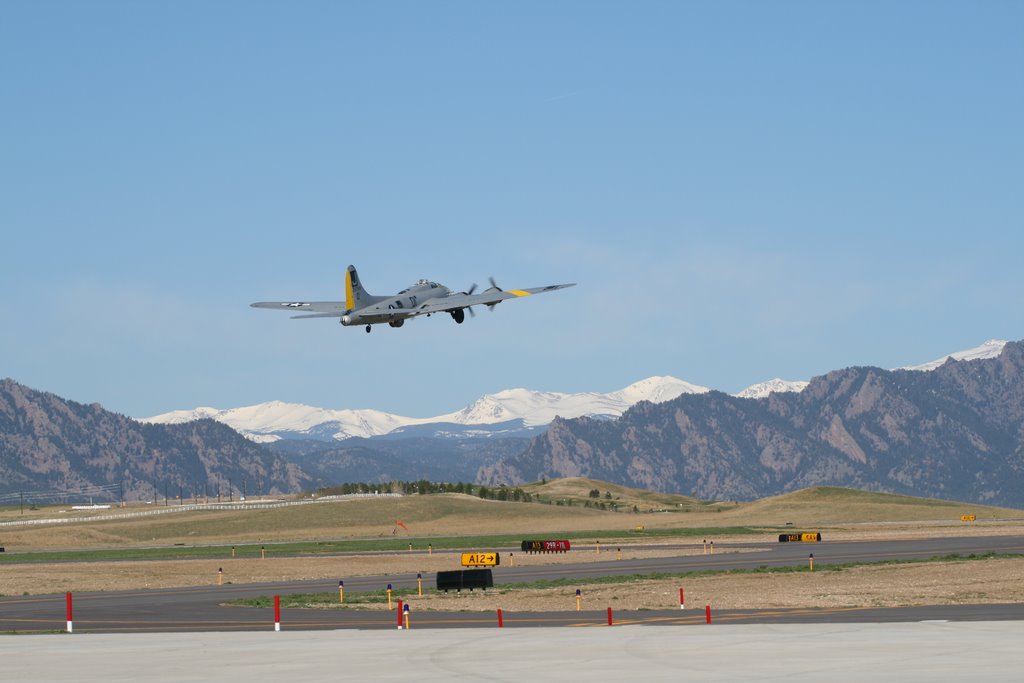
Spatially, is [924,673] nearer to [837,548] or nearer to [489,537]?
[837,548]

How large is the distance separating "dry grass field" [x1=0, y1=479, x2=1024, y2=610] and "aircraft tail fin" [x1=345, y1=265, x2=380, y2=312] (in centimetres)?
1527

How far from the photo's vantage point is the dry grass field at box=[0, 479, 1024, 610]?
6025cm

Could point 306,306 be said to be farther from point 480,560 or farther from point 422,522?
point 422,522

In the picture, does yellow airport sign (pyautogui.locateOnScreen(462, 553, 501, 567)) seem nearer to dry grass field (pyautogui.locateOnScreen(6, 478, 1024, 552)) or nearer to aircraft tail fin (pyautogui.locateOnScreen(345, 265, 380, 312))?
aircraft tail fin (pyautogui.locateOnScreen(345, 265, 380, 312))

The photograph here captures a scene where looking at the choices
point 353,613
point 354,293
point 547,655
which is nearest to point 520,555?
point 354,293

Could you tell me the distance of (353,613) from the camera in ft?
182

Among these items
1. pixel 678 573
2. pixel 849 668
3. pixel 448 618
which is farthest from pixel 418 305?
pixel 849 668

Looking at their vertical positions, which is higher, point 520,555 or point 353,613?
point 520,555

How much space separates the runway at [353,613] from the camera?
48.2m

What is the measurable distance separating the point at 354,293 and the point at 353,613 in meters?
28.7

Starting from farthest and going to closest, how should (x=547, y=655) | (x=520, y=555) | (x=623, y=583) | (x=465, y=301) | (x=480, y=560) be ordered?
1. (x=520, y=555)
2. (x=480, y=560)
3. (x=465, y=301)
4. (x=623, y=583)
5. (x=547, y=655)

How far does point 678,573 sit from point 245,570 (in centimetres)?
2848

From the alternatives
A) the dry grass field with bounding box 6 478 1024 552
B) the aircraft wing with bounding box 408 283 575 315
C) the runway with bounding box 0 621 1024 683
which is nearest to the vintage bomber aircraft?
the aircraft wing with bounding box 408 283 575 315

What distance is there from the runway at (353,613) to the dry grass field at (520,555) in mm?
4598
